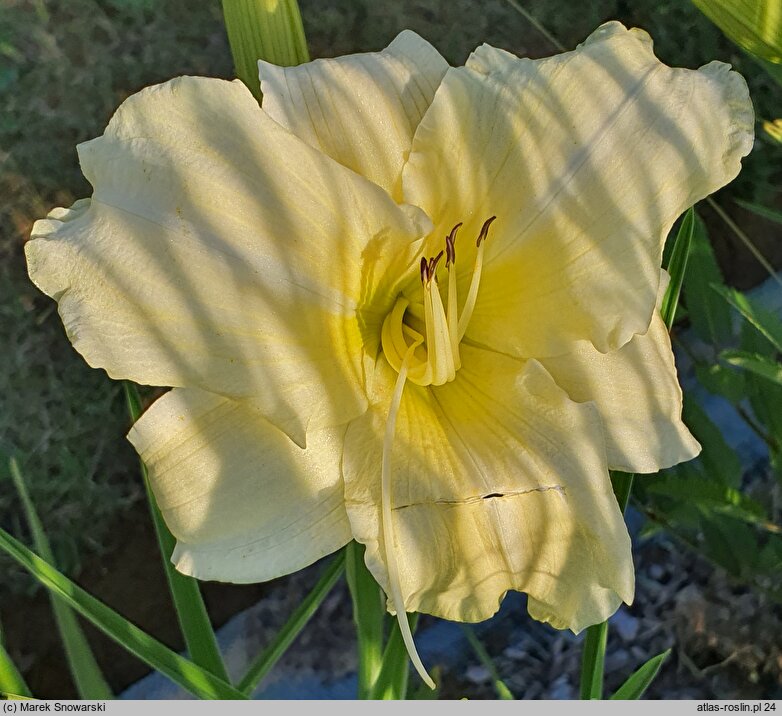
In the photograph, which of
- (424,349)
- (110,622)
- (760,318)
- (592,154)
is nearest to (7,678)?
(110,622)

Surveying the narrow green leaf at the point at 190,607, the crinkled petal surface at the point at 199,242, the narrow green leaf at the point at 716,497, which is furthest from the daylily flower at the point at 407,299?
the narrow green leaf at the point at 716,497

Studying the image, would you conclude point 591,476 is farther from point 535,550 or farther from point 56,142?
point 56,142

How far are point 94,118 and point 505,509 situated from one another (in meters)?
0.54

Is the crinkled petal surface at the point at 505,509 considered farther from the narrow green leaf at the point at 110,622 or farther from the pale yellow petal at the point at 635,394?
the narrow green leaf at the point at 110,622

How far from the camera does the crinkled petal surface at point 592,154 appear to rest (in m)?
0.35

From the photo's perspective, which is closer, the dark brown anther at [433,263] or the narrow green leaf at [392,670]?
the dark brown anther at [433,263]

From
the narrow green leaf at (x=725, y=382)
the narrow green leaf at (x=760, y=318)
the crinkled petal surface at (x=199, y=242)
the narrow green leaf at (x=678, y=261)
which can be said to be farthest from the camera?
the narrow green leaf at (x=725, y=382)

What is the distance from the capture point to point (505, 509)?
378mm

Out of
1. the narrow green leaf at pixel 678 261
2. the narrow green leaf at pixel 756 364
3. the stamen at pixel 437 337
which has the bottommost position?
the narrow green leaf at pixel 756 364

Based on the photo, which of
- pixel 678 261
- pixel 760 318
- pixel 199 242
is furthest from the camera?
pixel 760 318

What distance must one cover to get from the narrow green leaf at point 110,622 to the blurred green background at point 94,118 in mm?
343

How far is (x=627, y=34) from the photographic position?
0.35 meters

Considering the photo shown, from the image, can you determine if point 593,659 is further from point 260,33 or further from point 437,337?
point 260,33

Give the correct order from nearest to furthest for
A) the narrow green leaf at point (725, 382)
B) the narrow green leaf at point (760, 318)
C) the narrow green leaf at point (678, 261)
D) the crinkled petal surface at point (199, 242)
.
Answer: the crinkled petal surface at point (199, 242)
the narrow green leaf at point (678, 261)
the narrow green leaf at point (760, 318)
the narrow green leaf at point (725, 382)
